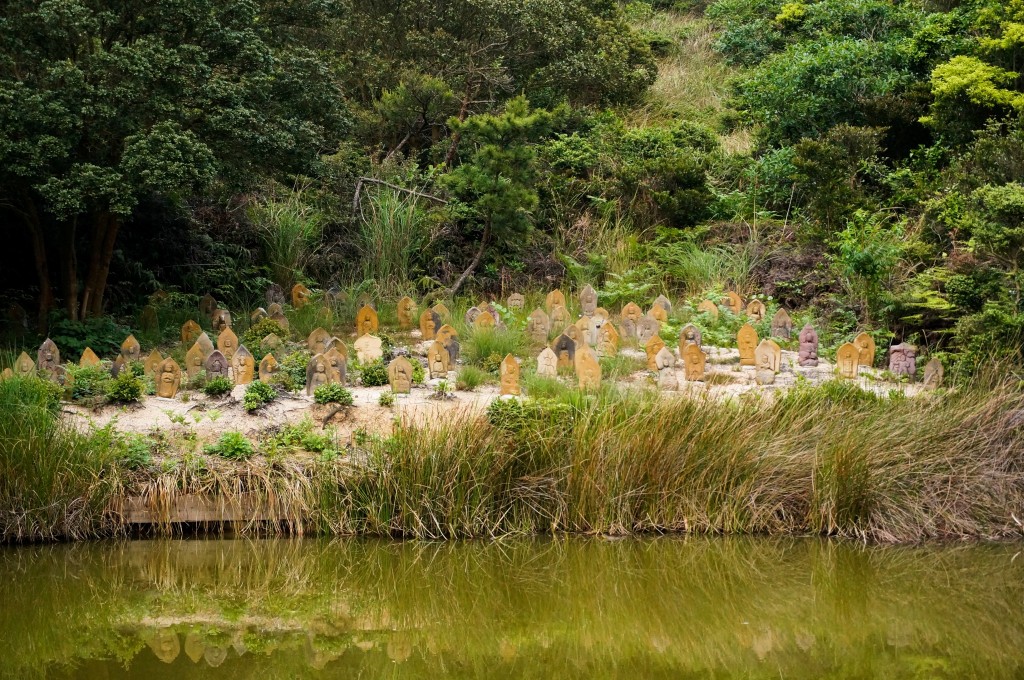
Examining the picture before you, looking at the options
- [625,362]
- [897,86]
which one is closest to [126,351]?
[625,362]

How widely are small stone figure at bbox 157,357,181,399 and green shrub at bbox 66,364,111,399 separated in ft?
1.19

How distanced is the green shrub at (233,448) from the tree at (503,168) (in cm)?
514

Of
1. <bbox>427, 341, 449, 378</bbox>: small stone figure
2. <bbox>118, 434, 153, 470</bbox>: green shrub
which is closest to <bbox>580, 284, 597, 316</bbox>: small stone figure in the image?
<bbox>427, 341, 449, 378</bbox>: small stone figure

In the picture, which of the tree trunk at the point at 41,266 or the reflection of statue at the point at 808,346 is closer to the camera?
the reflection of statue at the point at 808,346

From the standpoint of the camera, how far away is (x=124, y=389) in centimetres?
830

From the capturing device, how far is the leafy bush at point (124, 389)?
8273 millimetres

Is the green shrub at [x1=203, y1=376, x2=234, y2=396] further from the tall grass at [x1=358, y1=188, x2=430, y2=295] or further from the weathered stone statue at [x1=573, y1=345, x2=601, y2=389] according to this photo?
the tall grass at [x1=358, y1=188, x2=430, y2=295]

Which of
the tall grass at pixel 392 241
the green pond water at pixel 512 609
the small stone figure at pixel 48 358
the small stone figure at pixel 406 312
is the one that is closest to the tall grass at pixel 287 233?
the tall grass at pixel 392 241

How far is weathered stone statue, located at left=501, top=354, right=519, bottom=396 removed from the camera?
28.1ft

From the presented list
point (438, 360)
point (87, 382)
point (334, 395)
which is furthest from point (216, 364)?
point (438, 360)

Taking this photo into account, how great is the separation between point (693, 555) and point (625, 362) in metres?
2.31

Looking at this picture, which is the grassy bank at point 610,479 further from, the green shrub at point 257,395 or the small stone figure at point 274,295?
the small stone figure at point 274,295

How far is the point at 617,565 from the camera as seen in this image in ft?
23.6

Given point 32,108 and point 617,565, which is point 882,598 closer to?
point 617,565
